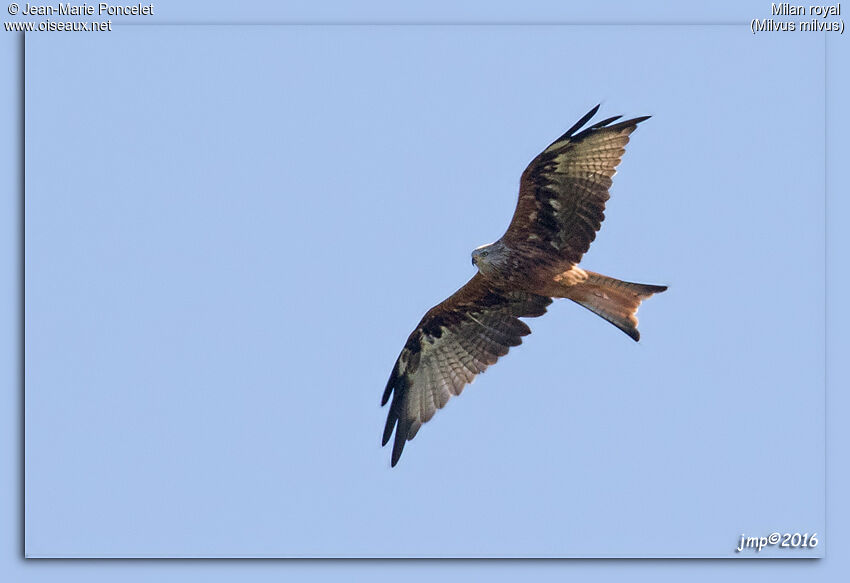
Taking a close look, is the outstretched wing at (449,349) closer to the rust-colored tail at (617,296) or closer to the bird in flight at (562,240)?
the bird in flight at (562,240)

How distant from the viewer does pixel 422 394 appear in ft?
33.3

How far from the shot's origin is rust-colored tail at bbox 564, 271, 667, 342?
29.6 feet

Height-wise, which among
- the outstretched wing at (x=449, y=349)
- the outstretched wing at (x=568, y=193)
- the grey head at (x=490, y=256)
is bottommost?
the outstretched wing at (x=449, y=349)

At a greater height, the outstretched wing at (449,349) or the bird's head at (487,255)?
the bird's head at (487,255)

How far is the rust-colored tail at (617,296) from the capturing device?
902 centimetres

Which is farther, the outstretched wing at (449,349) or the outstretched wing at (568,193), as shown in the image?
the outstretched wing at (449,349)

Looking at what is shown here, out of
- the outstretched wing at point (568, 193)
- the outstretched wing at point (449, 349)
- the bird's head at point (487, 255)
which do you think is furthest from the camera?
the outstretched wing at point (449, 349)

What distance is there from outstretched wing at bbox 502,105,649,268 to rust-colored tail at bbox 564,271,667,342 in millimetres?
234

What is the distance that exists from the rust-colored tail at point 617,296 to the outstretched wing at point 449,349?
2.17 ft

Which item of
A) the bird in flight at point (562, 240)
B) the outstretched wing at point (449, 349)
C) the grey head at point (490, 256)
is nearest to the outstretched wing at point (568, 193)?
the bird in flight at point (562, 240)

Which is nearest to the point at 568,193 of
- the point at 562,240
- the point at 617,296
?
the point at 562,240

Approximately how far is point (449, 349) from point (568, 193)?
1921 millimetres

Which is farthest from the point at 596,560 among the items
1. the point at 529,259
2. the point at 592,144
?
the point at 592,144

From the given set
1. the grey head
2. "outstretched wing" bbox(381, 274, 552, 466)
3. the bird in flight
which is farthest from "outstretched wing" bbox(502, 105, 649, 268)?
"outstretched wing" bbox(381, 274, 552, 466)
